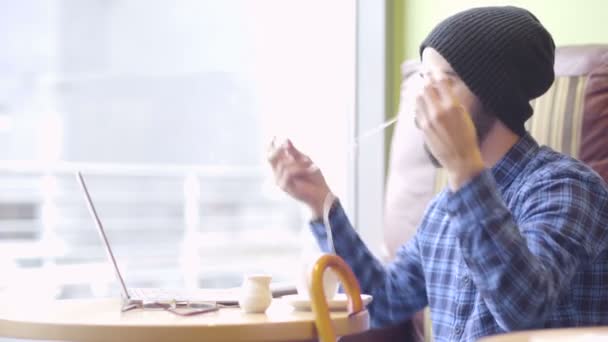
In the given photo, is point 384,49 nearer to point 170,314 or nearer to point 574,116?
point 574,116

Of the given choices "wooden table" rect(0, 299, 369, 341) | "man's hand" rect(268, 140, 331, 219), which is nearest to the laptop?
"wooden table" rect(0, 299, 369, 341)

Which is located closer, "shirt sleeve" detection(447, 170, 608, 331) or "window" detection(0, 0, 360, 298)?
"shirt sleeve" detection(447, 170, 608, 331)

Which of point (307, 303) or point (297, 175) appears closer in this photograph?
point (307, 303)

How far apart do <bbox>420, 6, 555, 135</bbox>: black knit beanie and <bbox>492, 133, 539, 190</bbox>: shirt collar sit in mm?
36

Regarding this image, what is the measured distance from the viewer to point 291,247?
14.0 feet

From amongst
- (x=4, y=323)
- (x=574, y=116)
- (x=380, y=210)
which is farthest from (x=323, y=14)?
(x=4, y=323)

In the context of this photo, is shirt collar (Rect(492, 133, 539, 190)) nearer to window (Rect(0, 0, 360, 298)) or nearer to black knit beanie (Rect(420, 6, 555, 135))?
black knit beanie (Rect(420, 6, 555, 135))

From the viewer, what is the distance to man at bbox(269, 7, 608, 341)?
121cm

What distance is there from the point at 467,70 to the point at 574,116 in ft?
1.00

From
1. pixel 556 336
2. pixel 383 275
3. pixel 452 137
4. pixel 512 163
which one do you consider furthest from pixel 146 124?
pixel 556 336

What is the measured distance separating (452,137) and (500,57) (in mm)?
308

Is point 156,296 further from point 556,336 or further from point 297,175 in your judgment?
point 556,336

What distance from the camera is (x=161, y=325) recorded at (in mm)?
1104

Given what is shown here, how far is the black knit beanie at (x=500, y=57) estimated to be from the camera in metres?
1.45
